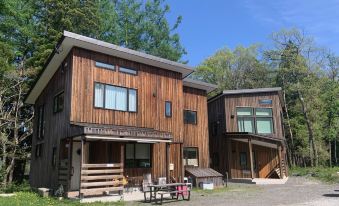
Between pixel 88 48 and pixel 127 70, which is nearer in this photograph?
pixel 88 48

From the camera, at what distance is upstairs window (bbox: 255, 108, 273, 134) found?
25.0 m

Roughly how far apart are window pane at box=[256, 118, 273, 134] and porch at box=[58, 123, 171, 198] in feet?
37.2

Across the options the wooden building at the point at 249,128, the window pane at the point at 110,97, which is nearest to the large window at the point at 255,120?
the wooden building at the point at 249,128

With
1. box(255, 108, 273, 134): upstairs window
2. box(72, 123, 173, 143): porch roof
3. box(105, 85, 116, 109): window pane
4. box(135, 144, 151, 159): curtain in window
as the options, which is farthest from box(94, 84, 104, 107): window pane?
box(255, 108, 273, 134): upstairs window

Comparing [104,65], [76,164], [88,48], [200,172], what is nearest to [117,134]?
[76,164]

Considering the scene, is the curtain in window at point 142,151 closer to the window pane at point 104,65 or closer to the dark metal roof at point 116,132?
the dark metal roof at point 116,132

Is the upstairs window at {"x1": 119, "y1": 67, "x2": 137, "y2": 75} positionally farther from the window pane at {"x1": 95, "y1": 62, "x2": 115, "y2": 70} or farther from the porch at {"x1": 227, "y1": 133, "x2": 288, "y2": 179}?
the porch at {"x1": 227, "y1": 133, "x2": 288, "y2": 179}

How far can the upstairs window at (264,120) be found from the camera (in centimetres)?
2500

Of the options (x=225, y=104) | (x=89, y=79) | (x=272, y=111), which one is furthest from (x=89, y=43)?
(x=272, y=111)

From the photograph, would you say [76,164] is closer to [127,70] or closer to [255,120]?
[127,70]

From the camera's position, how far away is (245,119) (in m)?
25.0

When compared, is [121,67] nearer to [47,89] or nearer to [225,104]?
[47,89]

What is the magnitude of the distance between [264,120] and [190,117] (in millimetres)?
7356

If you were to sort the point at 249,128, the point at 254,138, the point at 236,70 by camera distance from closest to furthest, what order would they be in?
the point at 254,138 < the point at 249,128 < the point at 236,70
